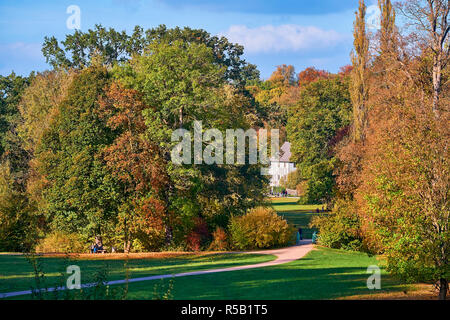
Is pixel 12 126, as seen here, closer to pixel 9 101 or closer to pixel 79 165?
pixel 9 101

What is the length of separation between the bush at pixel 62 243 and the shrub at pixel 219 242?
25.8 feet

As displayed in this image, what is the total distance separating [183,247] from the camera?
32375 mm

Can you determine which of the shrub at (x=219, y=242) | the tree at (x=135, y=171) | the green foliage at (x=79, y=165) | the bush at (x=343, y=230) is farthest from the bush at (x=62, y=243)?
the bush at (x=343, y=230)

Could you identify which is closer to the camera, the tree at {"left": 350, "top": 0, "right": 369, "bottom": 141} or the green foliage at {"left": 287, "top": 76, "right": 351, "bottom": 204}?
the tree at {"left": 350, "top": 0, "right": 369, "bottom": 141}

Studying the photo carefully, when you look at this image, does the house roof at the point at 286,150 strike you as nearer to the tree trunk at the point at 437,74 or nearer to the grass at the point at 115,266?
the grass at the point at 115,266

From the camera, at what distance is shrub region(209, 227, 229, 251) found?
3244cm

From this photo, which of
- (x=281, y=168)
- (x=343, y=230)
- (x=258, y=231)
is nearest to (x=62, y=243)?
(x=258, y=231)

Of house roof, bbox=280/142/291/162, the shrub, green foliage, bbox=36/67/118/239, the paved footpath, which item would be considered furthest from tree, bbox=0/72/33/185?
house roof, bbox=280/142/291/162

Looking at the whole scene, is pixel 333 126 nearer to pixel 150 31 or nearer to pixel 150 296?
pixel 150 31

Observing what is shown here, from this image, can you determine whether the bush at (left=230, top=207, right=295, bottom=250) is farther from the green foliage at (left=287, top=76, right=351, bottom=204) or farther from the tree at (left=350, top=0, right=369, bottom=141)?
the green foliage at (left=287, top=76, right=351, bottom=204)

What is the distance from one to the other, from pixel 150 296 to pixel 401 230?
798 centimetres

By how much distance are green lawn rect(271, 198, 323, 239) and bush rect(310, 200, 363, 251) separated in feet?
34.1

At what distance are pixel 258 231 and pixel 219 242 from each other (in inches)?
99.0

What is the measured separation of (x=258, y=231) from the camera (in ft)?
106
